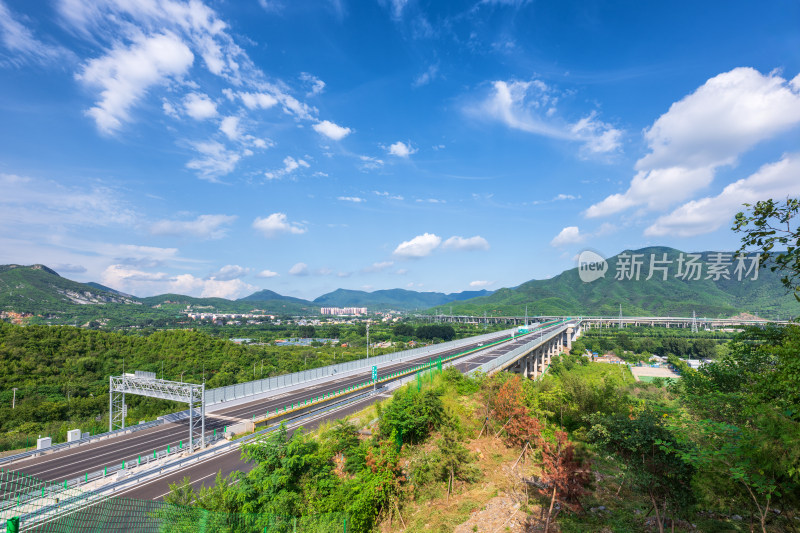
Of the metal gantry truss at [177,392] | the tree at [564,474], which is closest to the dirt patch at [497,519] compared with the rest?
the tree at [564,474]

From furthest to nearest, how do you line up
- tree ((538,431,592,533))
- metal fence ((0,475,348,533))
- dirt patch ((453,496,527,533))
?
dirt patch ((453,496,527,533)) → tree ((538,431,592,533)) → metal fence ((0,475,348,533))

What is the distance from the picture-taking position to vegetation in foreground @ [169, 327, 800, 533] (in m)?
6.77

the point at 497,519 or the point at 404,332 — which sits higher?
the point at 497,519

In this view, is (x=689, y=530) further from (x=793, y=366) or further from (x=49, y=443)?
(x=49, y=443)

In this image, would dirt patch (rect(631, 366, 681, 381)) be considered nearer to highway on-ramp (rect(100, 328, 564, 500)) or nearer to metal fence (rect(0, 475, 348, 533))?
highway on-ramp (rect(100, 328, 564, 500))

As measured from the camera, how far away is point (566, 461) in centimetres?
1105

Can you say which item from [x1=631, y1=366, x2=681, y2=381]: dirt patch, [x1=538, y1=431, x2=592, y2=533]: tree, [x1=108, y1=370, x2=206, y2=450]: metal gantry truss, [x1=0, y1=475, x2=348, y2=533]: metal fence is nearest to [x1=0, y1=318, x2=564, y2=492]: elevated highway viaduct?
[x1=108, y1=370, x2=206, y2=450]: metal gantry truss

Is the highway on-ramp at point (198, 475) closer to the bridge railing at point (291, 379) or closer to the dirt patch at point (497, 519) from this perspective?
the dirt patch at point (497, 519)

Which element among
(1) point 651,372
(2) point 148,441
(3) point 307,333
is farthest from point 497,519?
(3) point 307,333

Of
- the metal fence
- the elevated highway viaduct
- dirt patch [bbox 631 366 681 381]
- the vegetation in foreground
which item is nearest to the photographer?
the vegetation in foreground

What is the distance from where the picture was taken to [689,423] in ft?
30.5

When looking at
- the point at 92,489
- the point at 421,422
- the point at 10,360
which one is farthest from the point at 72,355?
the point at 421,422

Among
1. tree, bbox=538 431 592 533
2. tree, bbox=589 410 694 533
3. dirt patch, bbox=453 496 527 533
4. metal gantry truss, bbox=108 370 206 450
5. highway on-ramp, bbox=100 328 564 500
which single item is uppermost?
tree, bbox=589 410 694 533

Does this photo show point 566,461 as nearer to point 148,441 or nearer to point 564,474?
point 564,474
